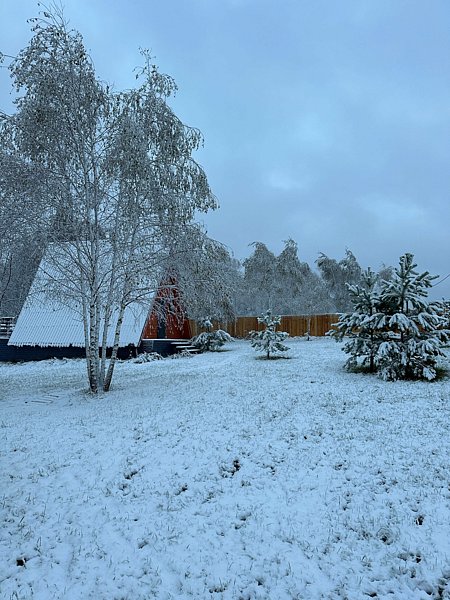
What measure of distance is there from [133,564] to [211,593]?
87cm

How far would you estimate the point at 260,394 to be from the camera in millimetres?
10203

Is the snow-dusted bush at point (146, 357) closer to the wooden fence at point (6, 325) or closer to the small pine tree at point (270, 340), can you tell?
the small pine tree at point (270, 340)

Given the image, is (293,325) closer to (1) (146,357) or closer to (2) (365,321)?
(1) (146,357)

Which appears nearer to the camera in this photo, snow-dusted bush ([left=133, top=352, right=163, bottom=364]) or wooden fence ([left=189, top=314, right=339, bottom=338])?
snow-dusted bush ([left=133, top=352, right=163, bottom=364])

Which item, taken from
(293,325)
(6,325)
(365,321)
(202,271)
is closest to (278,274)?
(293,325)

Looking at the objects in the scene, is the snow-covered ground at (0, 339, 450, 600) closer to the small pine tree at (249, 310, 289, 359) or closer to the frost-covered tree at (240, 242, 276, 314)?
the small pine tree at (249, 310, 289, 359)

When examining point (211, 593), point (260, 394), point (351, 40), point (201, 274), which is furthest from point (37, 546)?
point (351, 40)

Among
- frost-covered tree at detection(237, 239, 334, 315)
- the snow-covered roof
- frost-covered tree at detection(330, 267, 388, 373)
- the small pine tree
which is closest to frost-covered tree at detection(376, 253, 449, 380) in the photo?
frost-covered tree at detection(330, 267, 388, 373)

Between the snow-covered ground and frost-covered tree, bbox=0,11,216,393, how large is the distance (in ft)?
12.8

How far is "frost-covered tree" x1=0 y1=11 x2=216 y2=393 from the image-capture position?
33.3 ft

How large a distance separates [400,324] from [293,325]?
22939 millimetres

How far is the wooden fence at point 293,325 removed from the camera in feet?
107

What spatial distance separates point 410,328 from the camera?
36.9 ft

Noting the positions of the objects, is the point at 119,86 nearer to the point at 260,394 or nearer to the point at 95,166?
the point at 95,166
